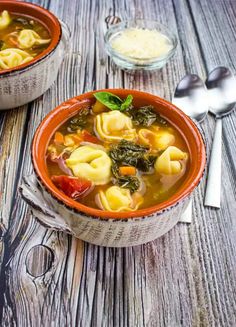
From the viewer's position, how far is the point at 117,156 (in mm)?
2109

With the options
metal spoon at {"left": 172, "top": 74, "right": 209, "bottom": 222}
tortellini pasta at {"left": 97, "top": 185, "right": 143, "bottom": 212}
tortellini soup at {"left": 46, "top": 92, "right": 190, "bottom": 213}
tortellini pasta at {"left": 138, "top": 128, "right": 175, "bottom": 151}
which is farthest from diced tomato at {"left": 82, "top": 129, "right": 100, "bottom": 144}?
metal spoon at {"left": 172, "top": 74, "right": 209, "bottom": 222}

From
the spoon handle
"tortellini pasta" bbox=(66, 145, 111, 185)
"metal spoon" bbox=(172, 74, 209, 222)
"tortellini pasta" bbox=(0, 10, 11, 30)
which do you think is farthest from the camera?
"tortellini pasta" bbox=(0, 10, 11, 30)

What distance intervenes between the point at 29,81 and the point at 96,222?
1.08 metres

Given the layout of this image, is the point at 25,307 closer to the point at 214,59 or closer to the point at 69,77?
the point at 69,77

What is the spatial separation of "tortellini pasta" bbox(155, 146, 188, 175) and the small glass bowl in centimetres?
106

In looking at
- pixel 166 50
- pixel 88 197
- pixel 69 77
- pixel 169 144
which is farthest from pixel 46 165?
pixel 166 50

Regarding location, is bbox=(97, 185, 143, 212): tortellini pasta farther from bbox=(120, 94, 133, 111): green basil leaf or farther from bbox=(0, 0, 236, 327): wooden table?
bbox=(120, 94, 133, 111): green basil leaf

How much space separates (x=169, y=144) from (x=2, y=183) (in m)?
0.85

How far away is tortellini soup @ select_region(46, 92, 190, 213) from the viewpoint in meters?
1.96

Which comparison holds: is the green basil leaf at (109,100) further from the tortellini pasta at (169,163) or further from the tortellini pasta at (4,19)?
the tortellini pasta at (4,19)

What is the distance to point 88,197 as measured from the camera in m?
1.95

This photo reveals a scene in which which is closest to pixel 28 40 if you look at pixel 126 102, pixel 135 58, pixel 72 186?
pixel 135 58

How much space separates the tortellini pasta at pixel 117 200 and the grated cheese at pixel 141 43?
51.4 inches

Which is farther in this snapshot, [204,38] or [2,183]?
[204,38]
